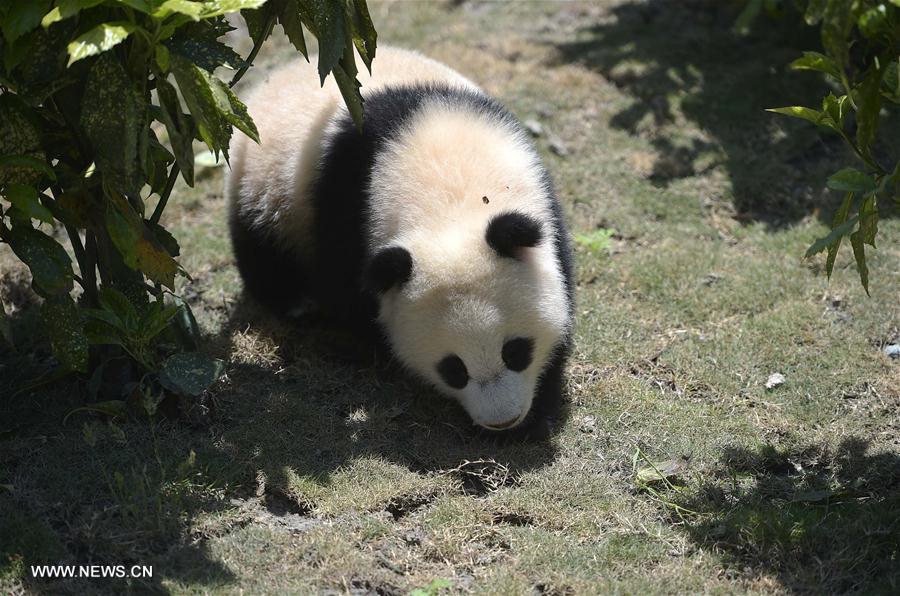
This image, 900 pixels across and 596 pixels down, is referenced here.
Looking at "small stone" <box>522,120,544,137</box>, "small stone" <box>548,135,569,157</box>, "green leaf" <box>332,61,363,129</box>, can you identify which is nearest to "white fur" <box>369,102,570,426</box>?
"green leaf" <box>332,61,363,129</box>

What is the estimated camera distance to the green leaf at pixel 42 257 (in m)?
3.72

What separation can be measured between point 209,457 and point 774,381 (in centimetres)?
284

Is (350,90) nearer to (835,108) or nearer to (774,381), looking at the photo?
(835,108)

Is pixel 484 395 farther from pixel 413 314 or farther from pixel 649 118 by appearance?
pixel 649 118

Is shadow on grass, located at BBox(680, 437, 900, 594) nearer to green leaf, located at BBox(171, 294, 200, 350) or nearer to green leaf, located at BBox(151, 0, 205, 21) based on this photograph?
green leaf, located at BBox(171, 294, 200, 350)

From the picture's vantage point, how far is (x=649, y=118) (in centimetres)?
729

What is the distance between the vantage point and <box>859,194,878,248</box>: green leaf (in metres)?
3.68

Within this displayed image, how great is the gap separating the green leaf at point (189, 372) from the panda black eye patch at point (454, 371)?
Answer: 102cm

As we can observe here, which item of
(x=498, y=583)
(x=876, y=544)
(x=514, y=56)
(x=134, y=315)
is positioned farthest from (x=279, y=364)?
(x=514, y=56)

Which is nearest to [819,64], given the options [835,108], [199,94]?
[835,108]

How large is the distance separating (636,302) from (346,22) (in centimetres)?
261

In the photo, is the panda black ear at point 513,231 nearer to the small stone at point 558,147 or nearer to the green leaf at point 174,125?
the green leaf at point 174,125

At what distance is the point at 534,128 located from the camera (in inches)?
282

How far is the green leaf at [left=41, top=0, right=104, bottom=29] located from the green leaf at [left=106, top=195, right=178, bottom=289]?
32.6 inches
